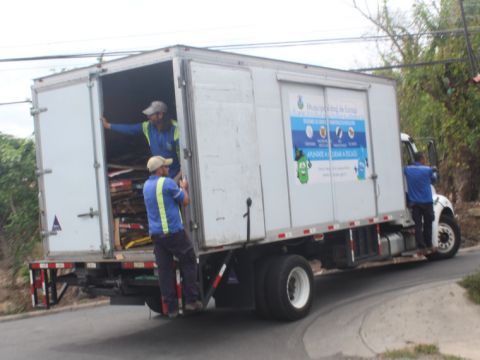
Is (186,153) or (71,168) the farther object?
(71,168)

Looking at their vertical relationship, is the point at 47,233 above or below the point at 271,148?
below

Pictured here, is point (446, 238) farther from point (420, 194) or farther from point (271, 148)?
point (271, 148)

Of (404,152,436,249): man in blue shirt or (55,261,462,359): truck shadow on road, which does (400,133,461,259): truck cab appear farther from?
(55,261,462,359): truck shadow on road

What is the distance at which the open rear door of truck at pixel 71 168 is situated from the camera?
283 inches

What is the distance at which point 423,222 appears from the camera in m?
11.0

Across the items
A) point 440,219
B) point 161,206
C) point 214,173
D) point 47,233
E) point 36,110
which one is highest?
point 36,110

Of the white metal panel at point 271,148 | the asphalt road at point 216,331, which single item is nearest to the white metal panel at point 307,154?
the white metal panel at point 271,148

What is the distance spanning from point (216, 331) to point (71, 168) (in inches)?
105

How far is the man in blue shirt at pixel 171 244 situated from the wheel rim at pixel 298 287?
1663 mm

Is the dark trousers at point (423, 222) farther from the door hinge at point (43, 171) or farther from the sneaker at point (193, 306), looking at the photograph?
the door hinge at point (43, 171)

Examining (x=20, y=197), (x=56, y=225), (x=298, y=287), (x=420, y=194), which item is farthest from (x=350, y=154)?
(x=20, y=197)

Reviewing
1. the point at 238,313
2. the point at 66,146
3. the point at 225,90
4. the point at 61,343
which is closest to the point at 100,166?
the point at 66,146

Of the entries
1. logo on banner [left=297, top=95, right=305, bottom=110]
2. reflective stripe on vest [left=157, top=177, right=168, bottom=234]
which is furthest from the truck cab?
reflective stripe on vest [left=157, top=177, right=168, bottom=234]

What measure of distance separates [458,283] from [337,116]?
2.78 metres
